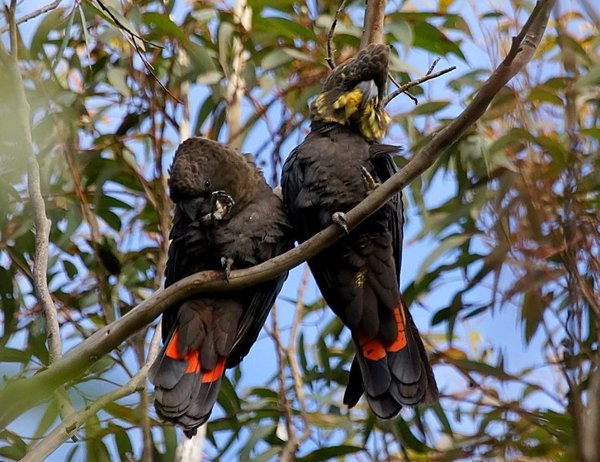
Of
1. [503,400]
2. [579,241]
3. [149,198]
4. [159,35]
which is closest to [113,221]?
[149,198]

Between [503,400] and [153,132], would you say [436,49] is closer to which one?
[153,132]

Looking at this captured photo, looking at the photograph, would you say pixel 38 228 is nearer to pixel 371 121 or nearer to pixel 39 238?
pixel 39 238

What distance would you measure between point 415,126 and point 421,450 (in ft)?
4.39

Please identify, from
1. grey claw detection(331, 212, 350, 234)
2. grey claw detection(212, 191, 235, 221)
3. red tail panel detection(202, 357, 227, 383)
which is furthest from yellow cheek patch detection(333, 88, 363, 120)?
red tail panel detection(202, 357, 227, 383)

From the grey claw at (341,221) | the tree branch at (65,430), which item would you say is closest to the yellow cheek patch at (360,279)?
the grey claw at (341,221)

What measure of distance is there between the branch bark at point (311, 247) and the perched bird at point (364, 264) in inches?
13.3

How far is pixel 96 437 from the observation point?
2373mm

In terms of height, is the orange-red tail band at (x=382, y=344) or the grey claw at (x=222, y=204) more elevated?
the grey claw at (x=222, y=204)

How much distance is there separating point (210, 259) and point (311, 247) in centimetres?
55

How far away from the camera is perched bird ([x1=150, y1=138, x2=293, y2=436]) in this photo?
8.66 feet

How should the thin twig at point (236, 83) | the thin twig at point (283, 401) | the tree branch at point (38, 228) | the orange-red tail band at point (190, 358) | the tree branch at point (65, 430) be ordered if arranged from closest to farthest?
the tree branch at point (65, 430), the tree branch at point (38, 228), the orange-red tail band at point (190, 358), the thin twig at point (283, 401), the thin twig at point (236, 83)

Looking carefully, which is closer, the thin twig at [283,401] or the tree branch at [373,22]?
the tree branch at [373,22]

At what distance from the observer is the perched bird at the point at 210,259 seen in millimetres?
2641

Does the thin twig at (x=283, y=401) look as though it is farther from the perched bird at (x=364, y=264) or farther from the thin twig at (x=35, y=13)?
the thin twig at (x=35, y=13)
